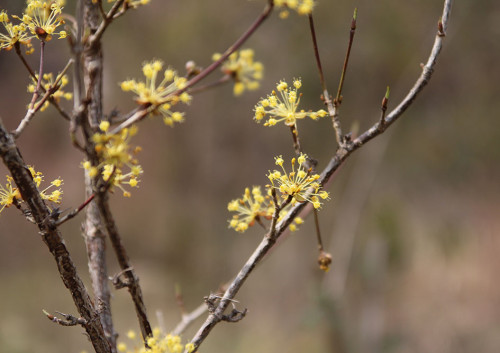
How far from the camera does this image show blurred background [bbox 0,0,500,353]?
2545 mm

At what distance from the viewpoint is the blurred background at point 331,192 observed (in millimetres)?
2545

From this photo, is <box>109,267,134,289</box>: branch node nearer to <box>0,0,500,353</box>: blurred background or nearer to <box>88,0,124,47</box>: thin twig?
<box>88,0,124,47</box>: thin twig

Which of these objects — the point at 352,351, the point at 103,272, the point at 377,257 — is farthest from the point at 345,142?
the point at 377,257

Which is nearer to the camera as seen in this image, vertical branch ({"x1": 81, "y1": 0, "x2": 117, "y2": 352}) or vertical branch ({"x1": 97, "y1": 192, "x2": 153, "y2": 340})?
vertical branch ({"x1": 97, "y1": 192, "x2": 153, "y2": 340})

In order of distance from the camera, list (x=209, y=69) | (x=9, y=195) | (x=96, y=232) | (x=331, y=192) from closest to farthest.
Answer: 1. (x=209, y=69)
2. (x=9, y=195)
3. (x=96, y=232)
4. (x=331, y=192)

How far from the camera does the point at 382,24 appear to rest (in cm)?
273

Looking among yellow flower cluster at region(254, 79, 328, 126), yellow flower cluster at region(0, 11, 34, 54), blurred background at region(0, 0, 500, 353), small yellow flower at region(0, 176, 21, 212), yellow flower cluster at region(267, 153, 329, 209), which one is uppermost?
blurred background at region(0, 0, 500, 353)

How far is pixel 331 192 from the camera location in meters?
2.87

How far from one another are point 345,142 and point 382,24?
243cm

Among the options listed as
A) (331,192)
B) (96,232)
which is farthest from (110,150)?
(331,192)

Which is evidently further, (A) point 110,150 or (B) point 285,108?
(B) point 285,108

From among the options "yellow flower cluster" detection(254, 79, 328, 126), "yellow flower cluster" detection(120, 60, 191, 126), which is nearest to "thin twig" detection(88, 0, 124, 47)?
"yellow flower cluster" detection(120, 60, 191, 126)

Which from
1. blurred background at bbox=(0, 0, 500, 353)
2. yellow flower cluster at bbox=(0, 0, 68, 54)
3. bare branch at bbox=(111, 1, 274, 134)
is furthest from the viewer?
blurred background at bbox=(0, 0, 500, 353)

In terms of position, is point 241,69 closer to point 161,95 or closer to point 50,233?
point 161,95
